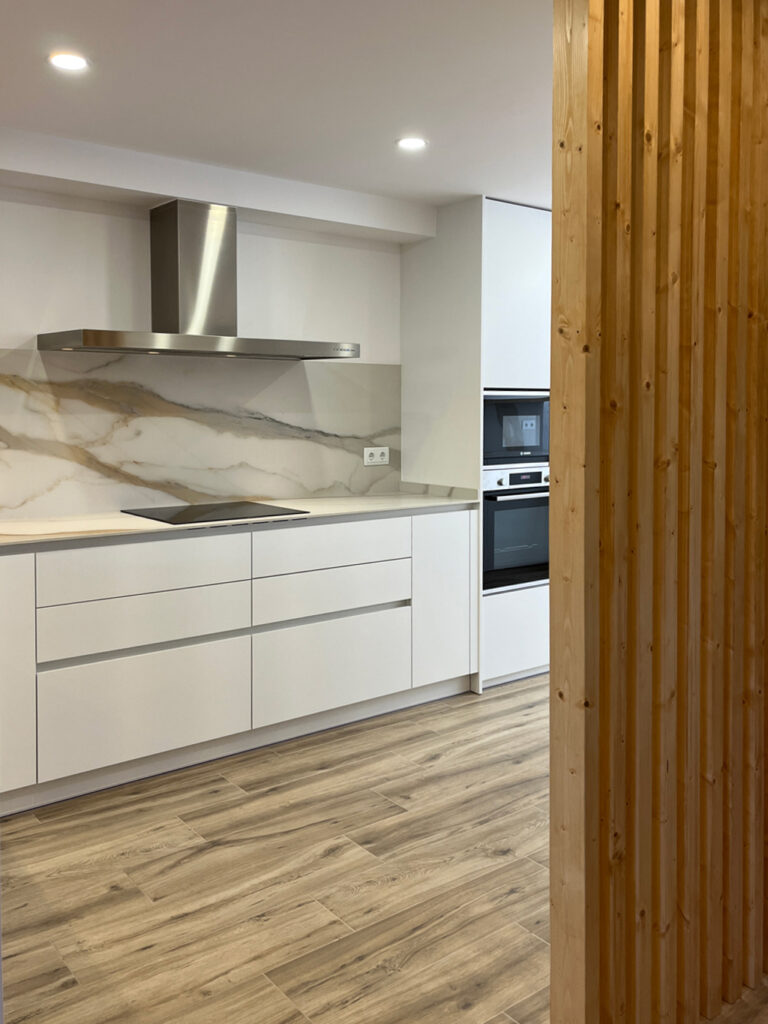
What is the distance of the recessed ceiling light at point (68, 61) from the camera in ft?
8.67

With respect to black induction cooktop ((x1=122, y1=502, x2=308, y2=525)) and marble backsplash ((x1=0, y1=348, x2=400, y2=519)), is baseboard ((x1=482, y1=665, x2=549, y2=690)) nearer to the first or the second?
marble backsplash ((x1=0, y1=348, x2=400, y2=519))

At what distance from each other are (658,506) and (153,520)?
2.22m

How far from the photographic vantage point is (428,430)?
15.4 feet

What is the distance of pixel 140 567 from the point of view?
3373mm

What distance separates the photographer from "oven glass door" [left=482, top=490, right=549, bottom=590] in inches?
178

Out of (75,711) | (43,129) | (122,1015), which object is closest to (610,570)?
(122,1015)

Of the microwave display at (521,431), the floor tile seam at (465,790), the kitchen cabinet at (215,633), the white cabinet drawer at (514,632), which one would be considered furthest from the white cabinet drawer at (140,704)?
the microwave display at (521,431)


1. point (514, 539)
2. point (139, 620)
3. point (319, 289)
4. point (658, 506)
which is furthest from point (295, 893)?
point (319, 289)

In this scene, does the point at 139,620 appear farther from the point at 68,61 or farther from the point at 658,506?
the point at 658,506

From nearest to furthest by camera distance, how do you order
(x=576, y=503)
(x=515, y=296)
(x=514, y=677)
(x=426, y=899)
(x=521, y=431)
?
(x=576, y=503), (x=426, y=899), (x=515, y=296), (x=521, y=431), (x=514, y=677)

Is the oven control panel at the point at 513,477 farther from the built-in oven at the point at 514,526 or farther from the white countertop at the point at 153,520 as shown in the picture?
the white countertop at the point at 153,520

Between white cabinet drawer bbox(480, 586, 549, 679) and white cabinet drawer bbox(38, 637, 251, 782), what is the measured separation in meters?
1.34

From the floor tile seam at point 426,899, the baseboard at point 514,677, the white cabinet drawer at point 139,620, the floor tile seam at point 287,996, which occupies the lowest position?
the floor tile seam at point 287,996

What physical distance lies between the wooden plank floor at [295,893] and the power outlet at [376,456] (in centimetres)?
152
